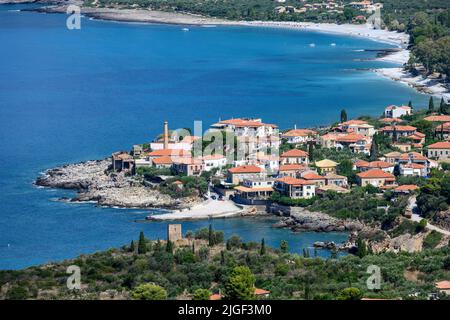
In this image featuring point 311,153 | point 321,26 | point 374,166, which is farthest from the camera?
point 321,26

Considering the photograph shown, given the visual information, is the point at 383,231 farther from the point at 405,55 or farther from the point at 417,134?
the point at 405,55

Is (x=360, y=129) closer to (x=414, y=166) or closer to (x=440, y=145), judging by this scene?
(x=440, y=145)

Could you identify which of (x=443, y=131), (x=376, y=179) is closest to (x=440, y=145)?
(x=443, y=131)

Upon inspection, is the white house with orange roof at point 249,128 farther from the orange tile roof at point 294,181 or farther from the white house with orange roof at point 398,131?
the orange tile roof at point 294,181

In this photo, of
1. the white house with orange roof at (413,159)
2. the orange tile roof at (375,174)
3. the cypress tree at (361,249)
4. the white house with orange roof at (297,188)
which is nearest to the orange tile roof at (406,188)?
the orange tile roof at (375,174)

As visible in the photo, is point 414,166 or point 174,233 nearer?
point 174,233

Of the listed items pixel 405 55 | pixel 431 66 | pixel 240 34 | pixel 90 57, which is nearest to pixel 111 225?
pixel 431 66
